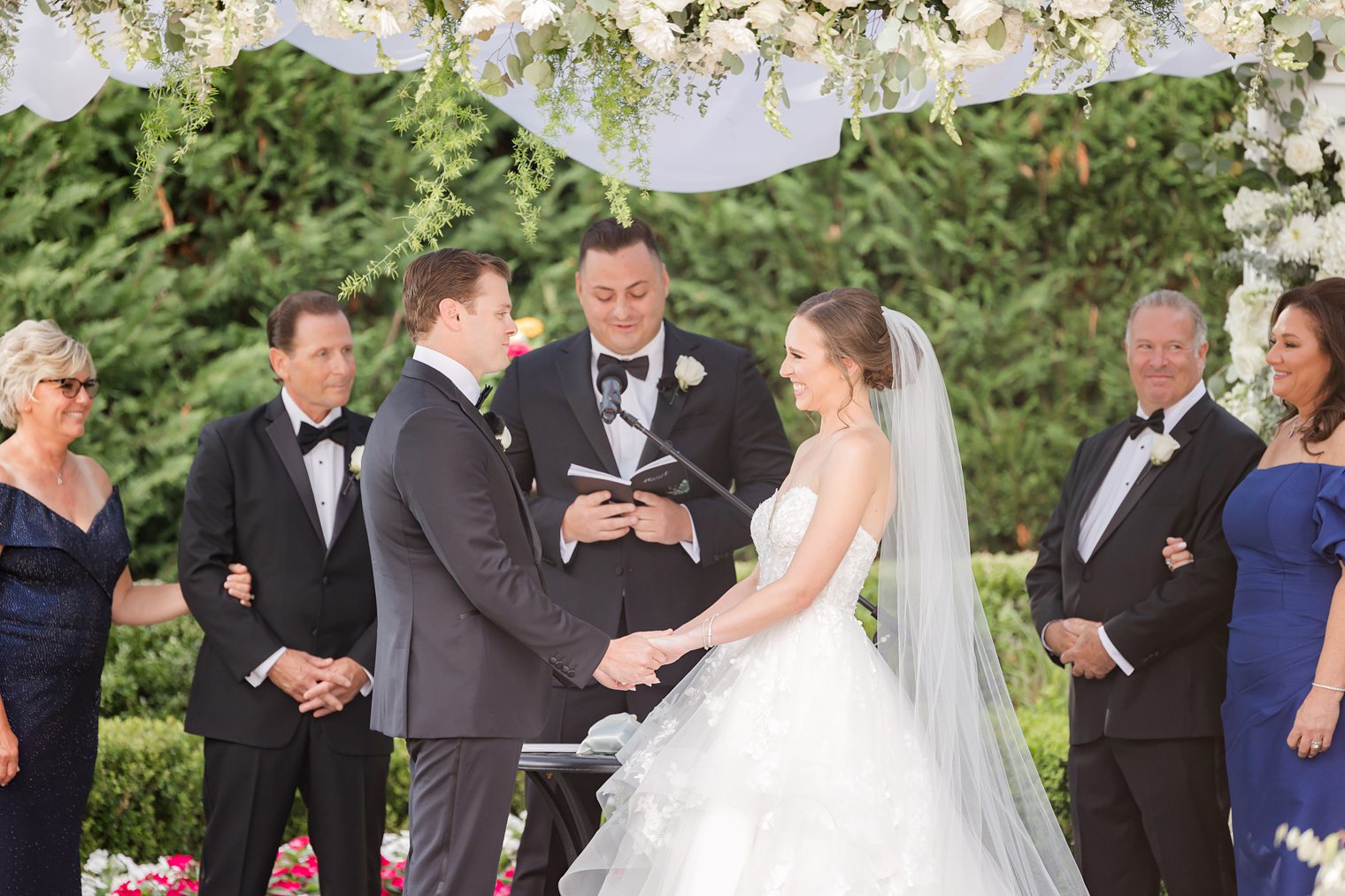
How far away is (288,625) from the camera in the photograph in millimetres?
4602

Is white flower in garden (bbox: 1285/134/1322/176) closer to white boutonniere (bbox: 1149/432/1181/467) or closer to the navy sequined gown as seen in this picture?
white boutonniere (bbox: 1149/432/1181/467)

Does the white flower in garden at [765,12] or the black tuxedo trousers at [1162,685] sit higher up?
the white flower in garden at [765,12]

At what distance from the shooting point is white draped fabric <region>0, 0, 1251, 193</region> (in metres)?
4.22

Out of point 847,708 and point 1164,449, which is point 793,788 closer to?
point 847,708

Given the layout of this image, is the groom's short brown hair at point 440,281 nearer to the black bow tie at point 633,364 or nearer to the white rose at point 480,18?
the white rose at point 480,18

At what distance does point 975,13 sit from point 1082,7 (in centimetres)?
26

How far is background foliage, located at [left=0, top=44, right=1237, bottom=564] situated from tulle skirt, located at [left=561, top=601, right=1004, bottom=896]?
4.80 m

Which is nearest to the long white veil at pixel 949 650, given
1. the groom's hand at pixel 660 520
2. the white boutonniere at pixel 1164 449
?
the groom's hand at pixel 660 520

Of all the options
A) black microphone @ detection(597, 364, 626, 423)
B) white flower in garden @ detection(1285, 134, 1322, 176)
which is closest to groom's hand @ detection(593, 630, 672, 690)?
black microphone @ detection(597, 364, 626, 423)

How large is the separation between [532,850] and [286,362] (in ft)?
5.62

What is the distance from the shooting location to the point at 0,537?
4.25m

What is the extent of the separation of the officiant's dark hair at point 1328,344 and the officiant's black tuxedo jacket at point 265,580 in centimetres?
286

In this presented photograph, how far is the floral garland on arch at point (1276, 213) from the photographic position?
4.86 meters

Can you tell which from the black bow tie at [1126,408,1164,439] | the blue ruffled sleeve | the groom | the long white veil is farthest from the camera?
the black bow tie at [1126,408,1164,439]
